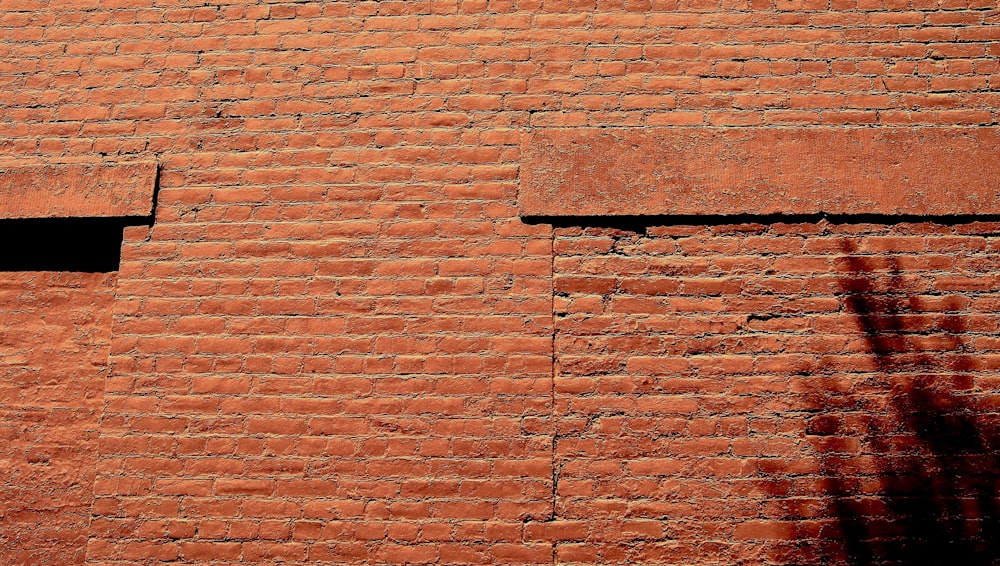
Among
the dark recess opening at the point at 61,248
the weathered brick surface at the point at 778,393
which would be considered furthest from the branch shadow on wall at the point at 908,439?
the dark recess opening at the point at 61,248

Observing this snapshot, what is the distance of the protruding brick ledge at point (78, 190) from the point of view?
9.81 ft

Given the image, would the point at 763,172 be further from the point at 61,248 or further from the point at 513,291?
the point at 61,248

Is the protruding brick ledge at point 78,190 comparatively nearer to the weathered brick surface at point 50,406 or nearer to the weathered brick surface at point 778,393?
the weathered brick surface at point 50,406

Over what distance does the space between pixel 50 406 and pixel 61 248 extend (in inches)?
30.5

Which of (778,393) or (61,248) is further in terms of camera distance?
(61,248)

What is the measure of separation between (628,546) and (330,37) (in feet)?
9.13

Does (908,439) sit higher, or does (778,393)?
(778,393)

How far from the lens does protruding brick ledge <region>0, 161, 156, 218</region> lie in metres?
2.99

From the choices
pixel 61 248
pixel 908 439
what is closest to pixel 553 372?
pixel 908 439

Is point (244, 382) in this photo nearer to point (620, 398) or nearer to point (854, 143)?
point (620, 398)

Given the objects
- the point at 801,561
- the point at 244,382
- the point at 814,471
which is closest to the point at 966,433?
the point at 814,471

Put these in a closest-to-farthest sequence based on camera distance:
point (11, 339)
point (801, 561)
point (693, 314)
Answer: point (801, 561)
point (693, 314)
point (11, 339)

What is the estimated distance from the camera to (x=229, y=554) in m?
2.70

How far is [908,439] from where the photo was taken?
2680 mm
